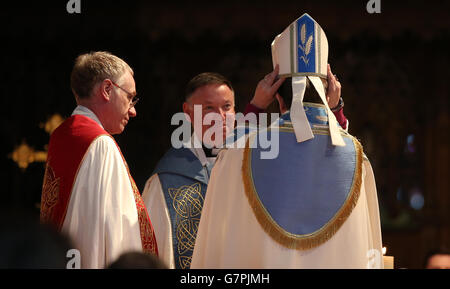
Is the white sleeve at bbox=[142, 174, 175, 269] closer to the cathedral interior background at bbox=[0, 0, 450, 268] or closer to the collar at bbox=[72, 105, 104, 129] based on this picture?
the collar at bbox=[72, 105, 104, 129]

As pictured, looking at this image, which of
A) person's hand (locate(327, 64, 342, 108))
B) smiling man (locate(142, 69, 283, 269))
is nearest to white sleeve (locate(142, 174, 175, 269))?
smiling man (locate(142, 69, 283, 269))

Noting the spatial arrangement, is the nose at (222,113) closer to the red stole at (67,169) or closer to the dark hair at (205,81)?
the dark hair at (205,81)

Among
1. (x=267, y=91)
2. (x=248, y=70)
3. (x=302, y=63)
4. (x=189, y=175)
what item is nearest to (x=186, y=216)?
(x=189, y=175)

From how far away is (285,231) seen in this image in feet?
10.8

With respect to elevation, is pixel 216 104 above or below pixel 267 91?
above

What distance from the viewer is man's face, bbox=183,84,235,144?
16.0 feet

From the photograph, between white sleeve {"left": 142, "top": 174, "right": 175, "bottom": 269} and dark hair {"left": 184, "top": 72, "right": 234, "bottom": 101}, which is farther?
dark hair {"left": 184, "top": 72, "right": 234, "bottom": 101}

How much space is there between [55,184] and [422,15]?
243 inches

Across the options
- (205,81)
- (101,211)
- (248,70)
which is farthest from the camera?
(248,70)

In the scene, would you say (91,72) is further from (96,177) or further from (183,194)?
(183,194)

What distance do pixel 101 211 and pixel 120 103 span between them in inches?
25.1

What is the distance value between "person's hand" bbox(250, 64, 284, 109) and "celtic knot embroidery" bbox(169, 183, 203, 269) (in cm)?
133
